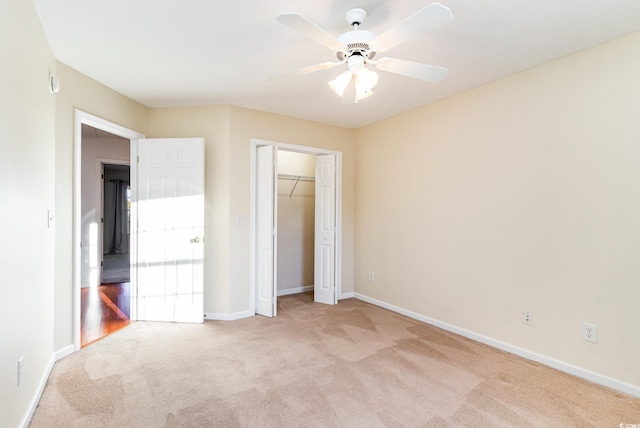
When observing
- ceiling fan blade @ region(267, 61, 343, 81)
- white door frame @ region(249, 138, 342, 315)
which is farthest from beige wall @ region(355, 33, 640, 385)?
ceiling fan blade @ region(267, 61, 343, 81)

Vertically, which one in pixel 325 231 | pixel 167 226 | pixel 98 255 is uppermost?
pixel 167 226

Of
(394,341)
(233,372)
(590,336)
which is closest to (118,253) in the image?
(233,372)

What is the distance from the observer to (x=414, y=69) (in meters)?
1.95

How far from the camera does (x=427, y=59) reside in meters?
2.55

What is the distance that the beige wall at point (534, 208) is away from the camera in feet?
7.39

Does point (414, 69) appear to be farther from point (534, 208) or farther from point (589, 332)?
point (589, 332)

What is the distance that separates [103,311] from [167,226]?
4.78ft

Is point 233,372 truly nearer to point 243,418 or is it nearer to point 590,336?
point 243,418

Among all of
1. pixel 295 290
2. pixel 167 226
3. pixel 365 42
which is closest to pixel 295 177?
pixel 295 290

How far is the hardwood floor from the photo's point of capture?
326 centimetres

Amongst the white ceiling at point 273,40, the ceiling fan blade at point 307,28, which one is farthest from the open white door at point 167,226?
the ceiling fan blade at point 307,28

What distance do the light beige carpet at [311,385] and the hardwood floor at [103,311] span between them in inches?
9.5

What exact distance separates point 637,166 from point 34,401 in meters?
4.28

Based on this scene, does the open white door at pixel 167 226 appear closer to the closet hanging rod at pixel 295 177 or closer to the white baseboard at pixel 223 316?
the white baseboard at pixel 223 316
